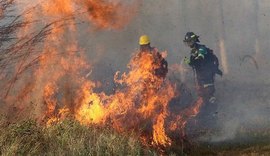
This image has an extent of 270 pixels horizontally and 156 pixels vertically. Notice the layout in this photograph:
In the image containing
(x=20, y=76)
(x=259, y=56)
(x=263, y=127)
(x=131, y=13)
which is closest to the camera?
(x=263, y=127)

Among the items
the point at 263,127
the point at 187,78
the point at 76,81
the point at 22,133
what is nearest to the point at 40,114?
the point at 76,81

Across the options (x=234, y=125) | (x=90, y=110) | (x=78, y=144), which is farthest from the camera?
(x=90, y=110)

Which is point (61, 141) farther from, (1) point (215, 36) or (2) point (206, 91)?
(1) point (215, 36)

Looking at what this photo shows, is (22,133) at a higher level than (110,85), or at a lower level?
higher

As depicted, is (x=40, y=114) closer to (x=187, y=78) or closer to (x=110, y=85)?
(x=110, y=85)

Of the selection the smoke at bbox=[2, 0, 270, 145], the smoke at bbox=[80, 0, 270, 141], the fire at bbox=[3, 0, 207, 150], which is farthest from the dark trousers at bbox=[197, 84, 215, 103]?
the smoke at bbox=[80, 0, 270, 141]

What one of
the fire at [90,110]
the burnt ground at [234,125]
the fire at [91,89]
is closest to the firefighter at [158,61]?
the fire at [91,89]

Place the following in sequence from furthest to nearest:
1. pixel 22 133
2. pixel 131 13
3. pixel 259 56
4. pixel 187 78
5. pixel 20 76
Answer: pixel 259 56 → pixel 187 78 → pixel 131 13 → pixel 20 76 → pixel 22 133

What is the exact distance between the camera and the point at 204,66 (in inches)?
441

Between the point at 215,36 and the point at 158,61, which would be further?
the point at 215,36

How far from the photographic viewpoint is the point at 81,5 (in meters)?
13.7

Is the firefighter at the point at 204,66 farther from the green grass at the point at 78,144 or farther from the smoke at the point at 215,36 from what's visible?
the smoke at the point at 215,36

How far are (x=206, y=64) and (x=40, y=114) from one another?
433cm

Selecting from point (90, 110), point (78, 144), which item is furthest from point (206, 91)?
point (78, 144)
